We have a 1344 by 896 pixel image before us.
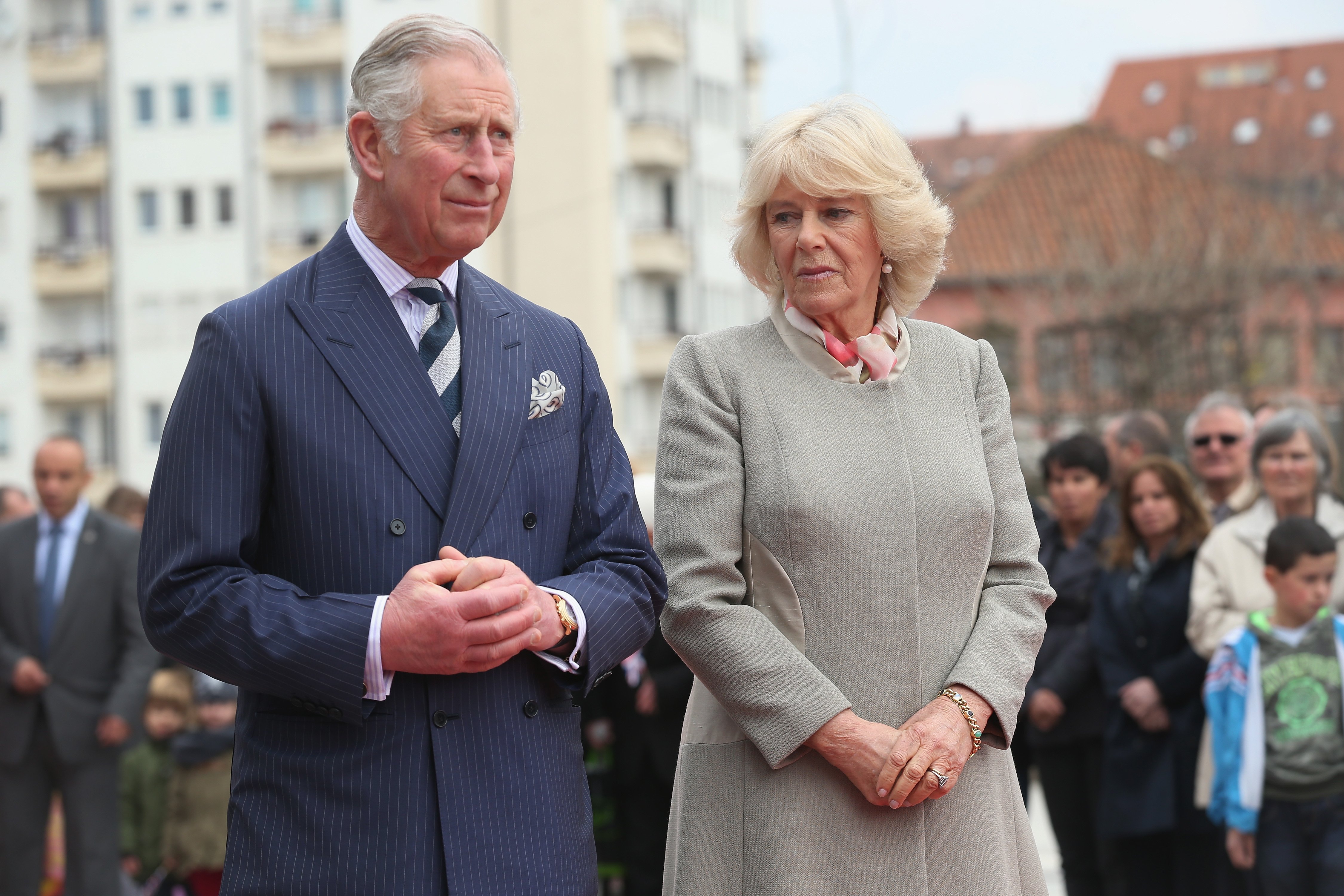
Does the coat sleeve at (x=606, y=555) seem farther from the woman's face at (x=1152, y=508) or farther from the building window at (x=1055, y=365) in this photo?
the building window at (x=1055, y=365)

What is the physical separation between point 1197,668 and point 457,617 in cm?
464

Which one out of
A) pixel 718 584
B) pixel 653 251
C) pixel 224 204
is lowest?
pixel 718 584

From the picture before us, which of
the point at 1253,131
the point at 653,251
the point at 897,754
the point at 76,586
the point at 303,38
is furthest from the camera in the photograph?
the point at 653,251

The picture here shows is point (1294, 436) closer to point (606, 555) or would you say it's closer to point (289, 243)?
point (606, 555)

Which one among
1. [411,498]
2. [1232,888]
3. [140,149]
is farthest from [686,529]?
[140,149]

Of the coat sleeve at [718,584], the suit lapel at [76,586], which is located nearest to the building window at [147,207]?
the suit lapel at [76,586]

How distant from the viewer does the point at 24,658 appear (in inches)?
326

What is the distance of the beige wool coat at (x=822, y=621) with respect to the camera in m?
3.44

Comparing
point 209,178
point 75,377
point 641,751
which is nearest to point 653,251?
point 209,178

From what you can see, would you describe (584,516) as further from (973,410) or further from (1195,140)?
(1195,140)

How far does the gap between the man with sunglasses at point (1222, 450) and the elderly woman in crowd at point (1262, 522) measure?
0.82 meters

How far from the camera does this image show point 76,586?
8477 millimetres

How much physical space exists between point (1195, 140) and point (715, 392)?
1167 inches

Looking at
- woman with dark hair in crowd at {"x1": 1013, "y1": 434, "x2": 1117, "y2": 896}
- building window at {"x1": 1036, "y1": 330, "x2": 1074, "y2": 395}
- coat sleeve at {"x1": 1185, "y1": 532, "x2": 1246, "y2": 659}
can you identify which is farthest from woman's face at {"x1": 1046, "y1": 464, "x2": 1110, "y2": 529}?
building window at {"x1": 1036, "y1": 330, "x2": 1074, "y2": 395}
